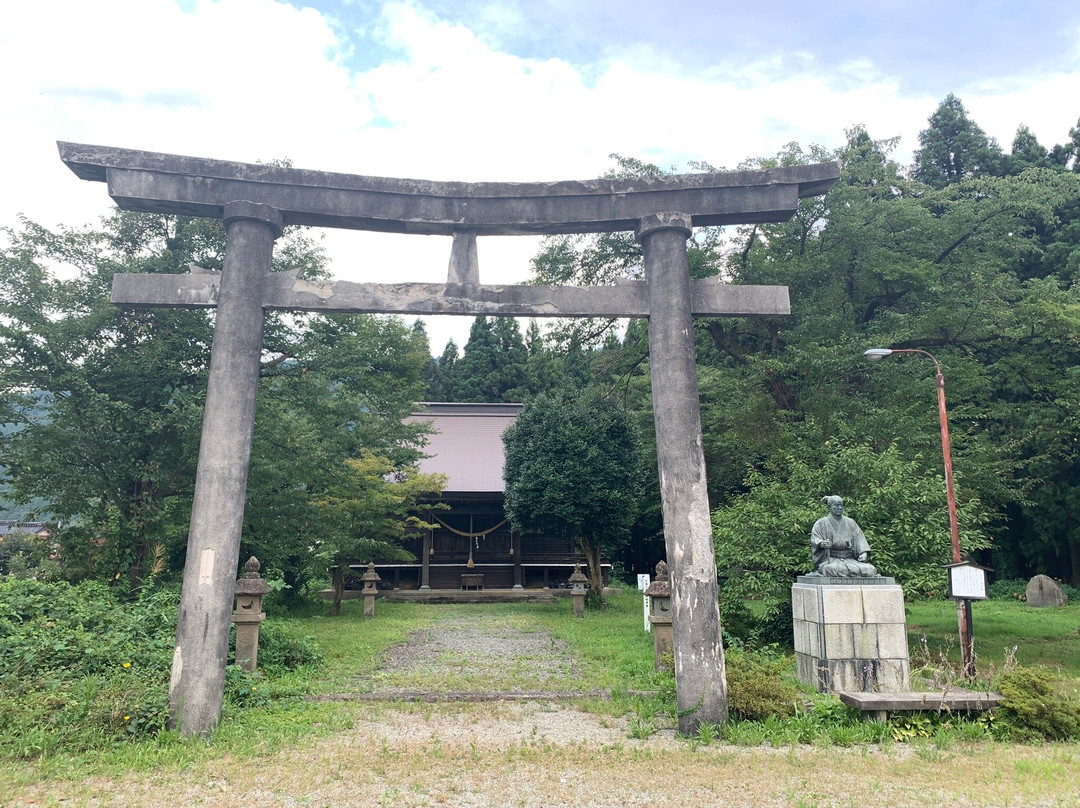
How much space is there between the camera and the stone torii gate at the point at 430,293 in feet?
22.4

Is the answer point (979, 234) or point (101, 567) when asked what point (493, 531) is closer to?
point (101, 567)

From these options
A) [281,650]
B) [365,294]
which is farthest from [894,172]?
[281,650]

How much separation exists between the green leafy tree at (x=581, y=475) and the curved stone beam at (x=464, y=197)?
1397 centimetres

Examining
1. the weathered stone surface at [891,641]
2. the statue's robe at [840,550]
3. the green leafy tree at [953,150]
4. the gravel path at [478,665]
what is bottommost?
the gravel path at [478,665]

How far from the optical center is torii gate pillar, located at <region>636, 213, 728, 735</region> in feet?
22.6

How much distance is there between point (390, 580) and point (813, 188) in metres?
23.7

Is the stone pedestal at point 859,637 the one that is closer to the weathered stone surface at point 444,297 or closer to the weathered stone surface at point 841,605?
the weathered stone surface at point 841,605

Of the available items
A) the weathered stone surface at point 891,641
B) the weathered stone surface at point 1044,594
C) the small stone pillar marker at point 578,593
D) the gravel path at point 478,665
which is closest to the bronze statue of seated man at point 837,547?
the weathered stone surface at point 891,641

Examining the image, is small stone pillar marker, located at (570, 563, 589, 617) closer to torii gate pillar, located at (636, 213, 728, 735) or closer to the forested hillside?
the forested hillside

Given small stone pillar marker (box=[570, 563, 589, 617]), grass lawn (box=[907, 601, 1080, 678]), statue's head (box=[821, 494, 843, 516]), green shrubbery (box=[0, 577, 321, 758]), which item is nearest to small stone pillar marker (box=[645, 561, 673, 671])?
statue's head (box=[821, 494, 843, 516])

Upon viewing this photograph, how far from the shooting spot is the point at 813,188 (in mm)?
7750

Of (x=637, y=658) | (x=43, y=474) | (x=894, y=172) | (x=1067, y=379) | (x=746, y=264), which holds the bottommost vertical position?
(x=637, y=658)

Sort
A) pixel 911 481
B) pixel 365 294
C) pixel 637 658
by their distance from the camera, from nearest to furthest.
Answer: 1. pixel 365 294
2. pixel 637 658
3. pixel 911 481

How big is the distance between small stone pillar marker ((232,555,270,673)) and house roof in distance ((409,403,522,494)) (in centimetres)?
1551
